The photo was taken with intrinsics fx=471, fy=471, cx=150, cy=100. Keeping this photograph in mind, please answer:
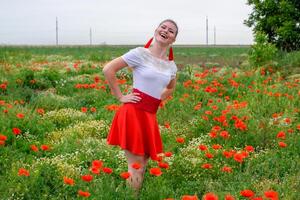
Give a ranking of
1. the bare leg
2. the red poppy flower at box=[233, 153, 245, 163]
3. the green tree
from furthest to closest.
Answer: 1. the green tree
2. the red poppy flower at box=[233, 153, 245, 163]
3. the bare leg

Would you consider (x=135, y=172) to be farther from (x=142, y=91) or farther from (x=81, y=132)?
(x=81, y=132)

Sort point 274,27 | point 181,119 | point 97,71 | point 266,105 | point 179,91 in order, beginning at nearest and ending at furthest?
point 181,119, point 266,105, point 179,91, point 97,71, point 274,27

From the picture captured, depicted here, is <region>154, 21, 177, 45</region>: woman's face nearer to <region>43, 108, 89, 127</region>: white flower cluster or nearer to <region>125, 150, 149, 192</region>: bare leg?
<region>125, 150, 149, 192</region>: bare leg

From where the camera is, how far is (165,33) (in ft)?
17.6

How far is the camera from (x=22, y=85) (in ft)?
45.0

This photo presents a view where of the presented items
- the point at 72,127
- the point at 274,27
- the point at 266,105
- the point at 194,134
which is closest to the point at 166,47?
the point at 194,134

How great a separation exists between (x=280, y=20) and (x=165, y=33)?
59.1 ft

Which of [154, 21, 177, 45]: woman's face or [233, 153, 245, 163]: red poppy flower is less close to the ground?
[154, 21, 177, 45]: woman's face

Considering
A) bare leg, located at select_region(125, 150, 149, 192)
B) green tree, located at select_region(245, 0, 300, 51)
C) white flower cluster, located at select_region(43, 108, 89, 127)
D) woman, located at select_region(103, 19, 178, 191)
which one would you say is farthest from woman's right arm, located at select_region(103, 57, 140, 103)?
green tree, located at select_region(245, 0, 300, 51)

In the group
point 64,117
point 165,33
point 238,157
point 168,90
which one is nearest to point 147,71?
point 165,33

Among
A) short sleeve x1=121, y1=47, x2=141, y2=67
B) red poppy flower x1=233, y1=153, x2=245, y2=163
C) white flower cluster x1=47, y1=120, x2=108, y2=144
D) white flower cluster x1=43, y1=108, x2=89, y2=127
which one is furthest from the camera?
white flower cluster x1=43, y1=108, x2=89, y2=127

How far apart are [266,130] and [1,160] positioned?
176 inches

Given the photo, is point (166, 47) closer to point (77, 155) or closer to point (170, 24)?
point (170, 24)

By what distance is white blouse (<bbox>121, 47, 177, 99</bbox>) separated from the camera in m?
5.29
